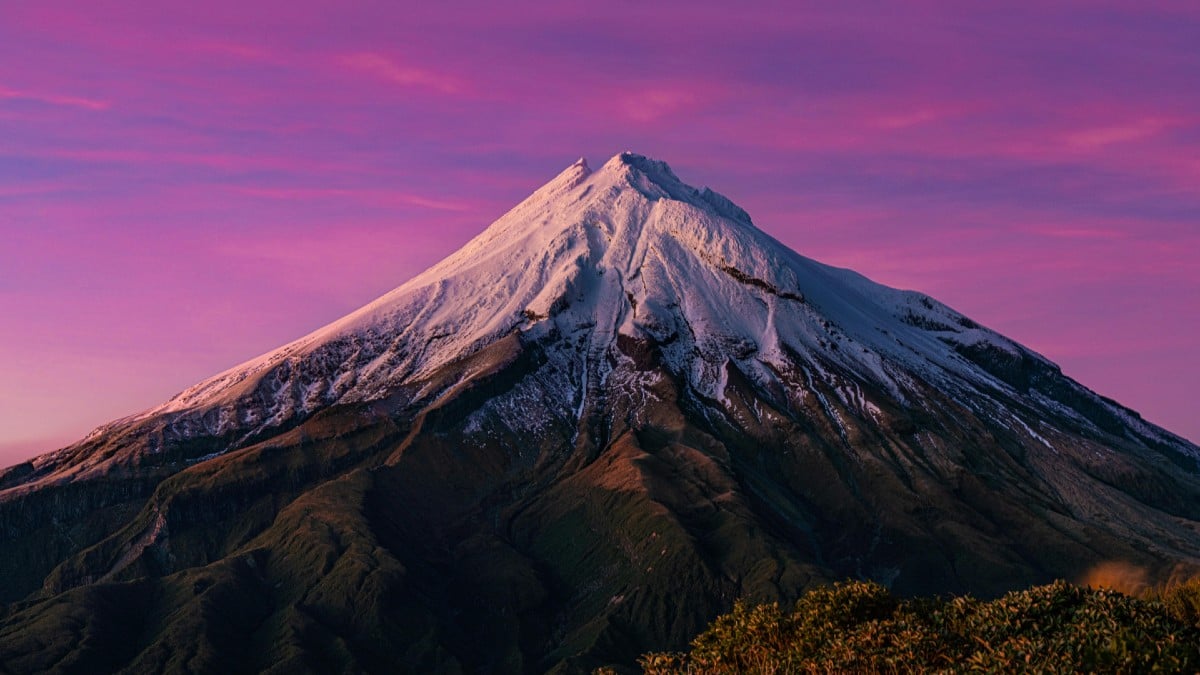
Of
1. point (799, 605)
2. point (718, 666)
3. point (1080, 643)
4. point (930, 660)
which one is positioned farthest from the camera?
point (799, 605)

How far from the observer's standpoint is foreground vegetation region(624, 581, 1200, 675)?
8644 centimetres

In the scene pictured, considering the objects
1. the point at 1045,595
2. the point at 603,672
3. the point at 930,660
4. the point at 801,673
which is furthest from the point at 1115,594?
the point at 603,672

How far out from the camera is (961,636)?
337ft

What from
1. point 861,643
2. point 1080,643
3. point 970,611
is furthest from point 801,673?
point 1080,643

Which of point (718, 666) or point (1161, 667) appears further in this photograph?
point (718, 666)

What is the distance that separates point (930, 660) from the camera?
320 feet

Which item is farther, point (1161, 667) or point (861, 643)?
point (861, 643)

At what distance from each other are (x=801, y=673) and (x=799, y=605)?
2195 centimetres

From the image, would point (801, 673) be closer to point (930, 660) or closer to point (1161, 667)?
point (930, 660)

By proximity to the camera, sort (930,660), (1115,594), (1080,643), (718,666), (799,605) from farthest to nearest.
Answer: (799,605), (718,666), (1115,594), (930,660), (1080,643)

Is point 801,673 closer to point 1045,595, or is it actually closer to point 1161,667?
point 1045,595

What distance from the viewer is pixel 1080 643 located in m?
88.8

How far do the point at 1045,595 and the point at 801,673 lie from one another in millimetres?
18685

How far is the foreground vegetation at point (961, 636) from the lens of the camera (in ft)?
284
